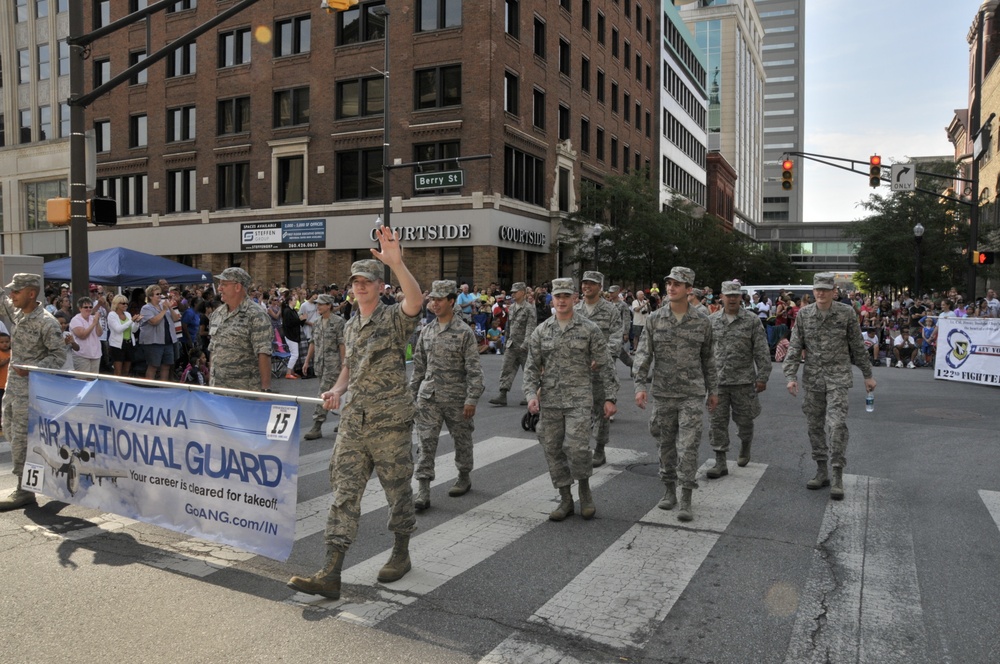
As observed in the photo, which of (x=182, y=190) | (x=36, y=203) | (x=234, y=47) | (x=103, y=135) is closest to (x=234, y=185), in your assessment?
(x=182, y=190)

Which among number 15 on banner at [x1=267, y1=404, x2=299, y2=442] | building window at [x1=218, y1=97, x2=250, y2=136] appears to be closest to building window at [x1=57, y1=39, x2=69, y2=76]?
building window at [x1=218, y1=97, x2=250, y2=136]

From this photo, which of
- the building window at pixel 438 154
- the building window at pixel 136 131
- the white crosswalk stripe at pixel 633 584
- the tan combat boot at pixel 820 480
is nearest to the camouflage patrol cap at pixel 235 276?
the white crosswalk stripe at pixel 633 584

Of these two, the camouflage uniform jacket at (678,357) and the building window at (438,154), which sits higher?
the building window at (438,154)

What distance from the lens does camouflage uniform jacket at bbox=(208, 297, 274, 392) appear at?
7059 mm

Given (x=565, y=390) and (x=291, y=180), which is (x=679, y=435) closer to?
(x=565, y=390)

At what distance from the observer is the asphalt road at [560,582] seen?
422 centimetres

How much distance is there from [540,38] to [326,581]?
111ft

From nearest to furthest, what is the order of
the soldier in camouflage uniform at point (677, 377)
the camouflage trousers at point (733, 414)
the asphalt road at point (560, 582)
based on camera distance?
the asphalt road at point (560, 582) → the soldier in camouflage uniform at point (677, 377) → the camouflage trousers at point (733, 414)

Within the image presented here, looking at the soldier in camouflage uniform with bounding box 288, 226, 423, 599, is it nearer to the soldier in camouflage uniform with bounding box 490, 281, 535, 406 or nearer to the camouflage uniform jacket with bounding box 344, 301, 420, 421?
the camouflage uniform jacket with bounding box 344, 301, 420, 421

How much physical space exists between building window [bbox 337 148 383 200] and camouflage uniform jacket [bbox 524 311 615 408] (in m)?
27.1

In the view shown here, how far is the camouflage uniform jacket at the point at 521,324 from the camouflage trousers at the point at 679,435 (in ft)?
16.2

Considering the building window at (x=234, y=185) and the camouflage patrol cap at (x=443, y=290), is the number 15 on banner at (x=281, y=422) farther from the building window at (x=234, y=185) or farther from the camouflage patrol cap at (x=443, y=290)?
the building window at (x=234, y=185)

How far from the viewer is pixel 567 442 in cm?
660


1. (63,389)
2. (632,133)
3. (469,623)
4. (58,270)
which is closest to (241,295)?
(63,389)
